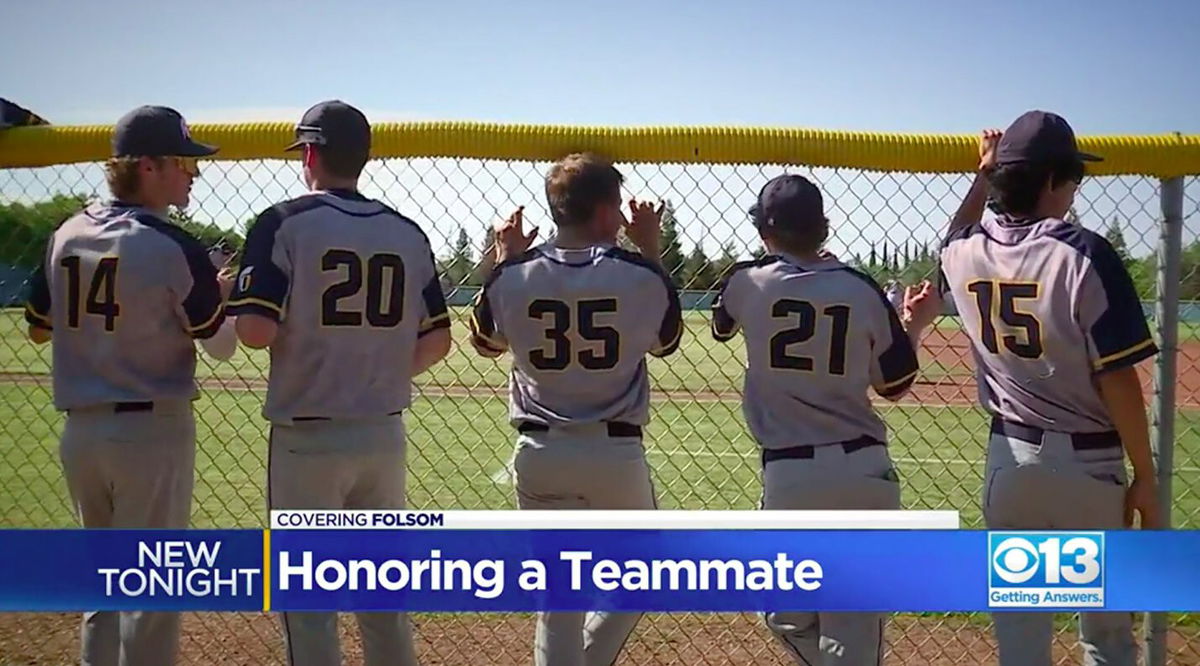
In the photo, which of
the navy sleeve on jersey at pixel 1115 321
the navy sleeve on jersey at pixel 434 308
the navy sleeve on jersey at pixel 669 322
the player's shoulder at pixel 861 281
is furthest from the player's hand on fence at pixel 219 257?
the navy sleeve on jersey at pixel 1115 321

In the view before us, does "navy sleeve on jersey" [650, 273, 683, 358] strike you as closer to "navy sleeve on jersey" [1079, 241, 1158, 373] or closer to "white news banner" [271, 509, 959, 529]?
"white news banner" [271, 509, 959, 529]

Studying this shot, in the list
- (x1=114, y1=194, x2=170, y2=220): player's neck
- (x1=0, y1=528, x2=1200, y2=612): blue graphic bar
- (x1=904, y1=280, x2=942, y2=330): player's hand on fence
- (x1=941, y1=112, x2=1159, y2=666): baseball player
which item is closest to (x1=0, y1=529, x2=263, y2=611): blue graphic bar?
(x1=0, y1=528, x2=1200, y2=612): blue graphic bar

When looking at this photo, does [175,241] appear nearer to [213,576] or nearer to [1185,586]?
[213,576]

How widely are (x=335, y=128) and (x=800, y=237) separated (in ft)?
3.93

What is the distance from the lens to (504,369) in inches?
523

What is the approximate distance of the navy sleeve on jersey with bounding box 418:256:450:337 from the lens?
10.1ft

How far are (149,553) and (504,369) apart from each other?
10180mm

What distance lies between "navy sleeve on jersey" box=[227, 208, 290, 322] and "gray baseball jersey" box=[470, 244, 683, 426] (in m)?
0.53

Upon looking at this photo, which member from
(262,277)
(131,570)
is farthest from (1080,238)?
(131,570)

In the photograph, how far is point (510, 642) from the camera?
4.38m

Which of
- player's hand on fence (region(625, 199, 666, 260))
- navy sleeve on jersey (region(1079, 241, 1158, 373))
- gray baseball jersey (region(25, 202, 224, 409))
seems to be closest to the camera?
navy sleeve on jersey (region(1079, 241, 1158, 373))

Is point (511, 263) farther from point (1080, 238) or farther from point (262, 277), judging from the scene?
Result: point (1080, 238)

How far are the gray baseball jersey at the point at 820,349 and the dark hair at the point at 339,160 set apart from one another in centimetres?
103

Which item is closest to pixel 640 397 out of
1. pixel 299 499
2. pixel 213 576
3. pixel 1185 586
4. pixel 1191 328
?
pixel 299 499
